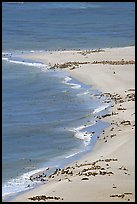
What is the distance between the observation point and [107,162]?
18141 mm

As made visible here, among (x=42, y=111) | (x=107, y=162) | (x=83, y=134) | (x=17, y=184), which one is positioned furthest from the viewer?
(x=42, y=111)

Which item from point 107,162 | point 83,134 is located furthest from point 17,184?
point 83,134

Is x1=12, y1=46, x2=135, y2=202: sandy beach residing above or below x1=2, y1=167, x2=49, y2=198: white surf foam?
above

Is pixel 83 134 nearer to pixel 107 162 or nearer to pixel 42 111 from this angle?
pixel 107 162

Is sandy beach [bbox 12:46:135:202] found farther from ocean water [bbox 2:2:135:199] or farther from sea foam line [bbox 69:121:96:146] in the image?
ocean water [bbox 2:2:135:199]

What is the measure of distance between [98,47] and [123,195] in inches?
1653

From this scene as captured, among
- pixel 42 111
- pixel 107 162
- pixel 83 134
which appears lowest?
pixel 107 162

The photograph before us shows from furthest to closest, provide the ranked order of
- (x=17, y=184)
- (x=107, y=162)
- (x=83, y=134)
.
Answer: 1. (x=83, y=134)
2. (x=107, y=162)
3. (x=17, y=184)

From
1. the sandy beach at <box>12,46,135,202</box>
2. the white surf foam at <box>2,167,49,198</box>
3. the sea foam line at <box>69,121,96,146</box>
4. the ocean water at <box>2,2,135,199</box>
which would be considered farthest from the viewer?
the sea foam line at <box>69,121,96,146</box>

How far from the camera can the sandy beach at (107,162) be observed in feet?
46.5

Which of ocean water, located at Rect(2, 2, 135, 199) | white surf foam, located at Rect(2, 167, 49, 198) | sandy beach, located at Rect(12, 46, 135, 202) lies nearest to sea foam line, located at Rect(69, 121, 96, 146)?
ocean water, located at Rect(2, 2, 135, 199)

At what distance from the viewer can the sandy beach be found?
14.2 metres

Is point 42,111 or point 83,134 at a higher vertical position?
point 42,111

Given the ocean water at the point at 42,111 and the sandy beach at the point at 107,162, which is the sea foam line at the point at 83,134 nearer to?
the ocean water at the point at 42,111
